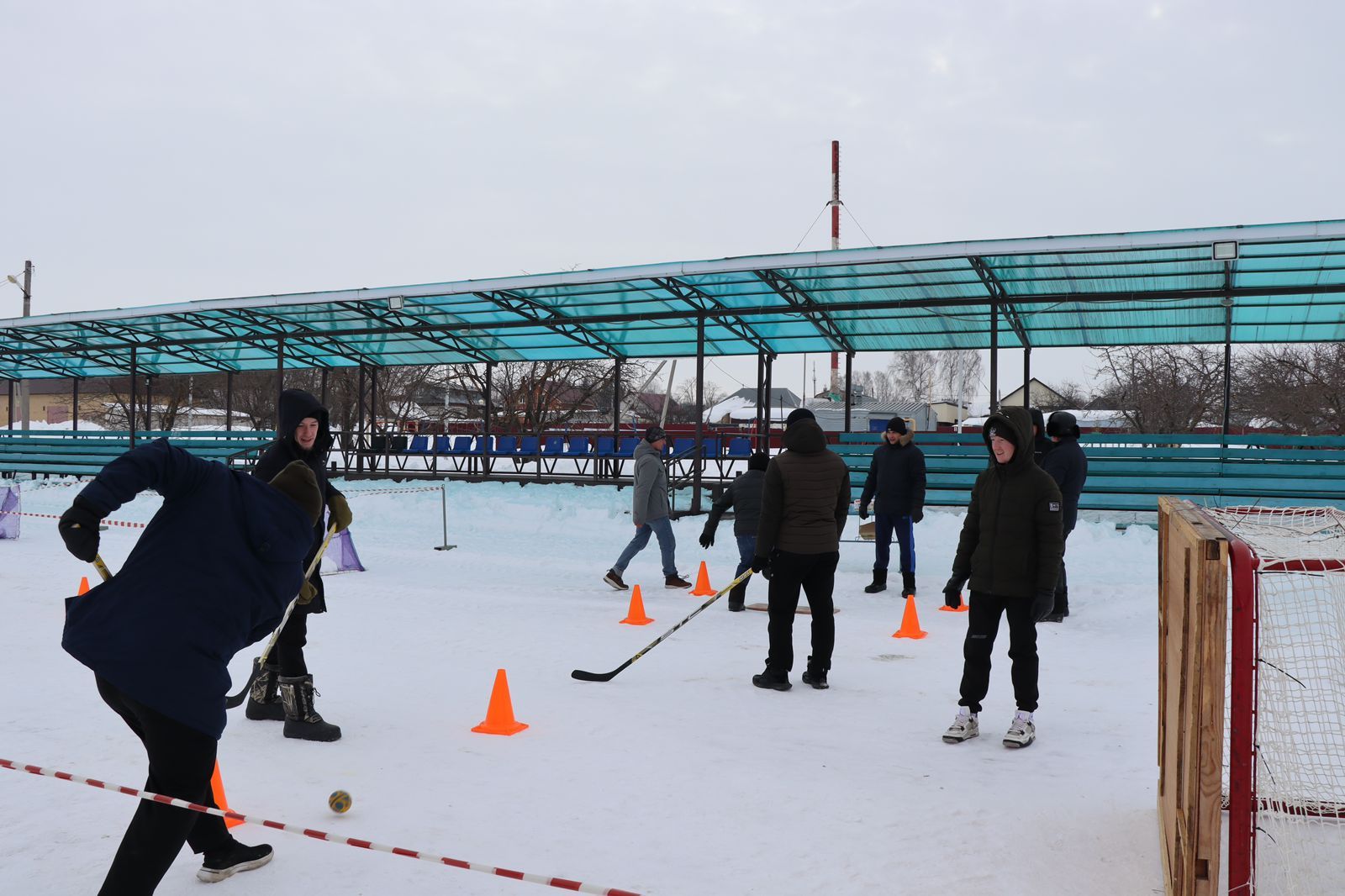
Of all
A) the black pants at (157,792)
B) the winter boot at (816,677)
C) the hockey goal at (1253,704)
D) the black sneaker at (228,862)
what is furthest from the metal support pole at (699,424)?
the black pants at (157,792)

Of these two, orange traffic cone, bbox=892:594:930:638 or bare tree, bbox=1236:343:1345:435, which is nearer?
orange traffic cone, bbox=892:594:930:638

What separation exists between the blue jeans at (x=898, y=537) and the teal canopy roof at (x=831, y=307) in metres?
3.58

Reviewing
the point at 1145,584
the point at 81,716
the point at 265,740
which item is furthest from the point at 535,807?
the point at 1145,584

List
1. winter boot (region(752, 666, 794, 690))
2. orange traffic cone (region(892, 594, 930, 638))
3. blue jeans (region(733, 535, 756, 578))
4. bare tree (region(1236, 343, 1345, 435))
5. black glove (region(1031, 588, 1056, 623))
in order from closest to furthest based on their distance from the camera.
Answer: black glove (region(1031, 588, 1056, 623)), winter boot (region(752, 666, 794, 690)), orange traffic cone (region(892, 594, 930, 638)), blue jeans (region(733, 535, 756, 578)), bare tree (region(1236, 343, 1345, 435))

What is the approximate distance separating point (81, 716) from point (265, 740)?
116 centimetres

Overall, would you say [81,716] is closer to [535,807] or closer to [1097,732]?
[535,807]

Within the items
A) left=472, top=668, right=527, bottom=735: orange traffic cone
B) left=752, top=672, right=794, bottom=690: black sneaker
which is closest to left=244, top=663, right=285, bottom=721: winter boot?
left=472, top=668, right=527, bottom=735: orange traffic cone

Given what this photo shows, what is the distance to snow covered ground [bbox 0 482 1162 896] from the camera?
3512 millimetres

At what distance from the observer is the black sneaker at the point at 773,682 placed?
6.14m

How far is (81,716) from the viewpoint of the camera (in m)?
5.26

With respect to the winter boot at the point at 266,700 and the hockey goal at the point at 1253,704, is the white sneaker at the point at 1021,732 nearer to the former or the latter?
the hockey goal at the point at 1253,704

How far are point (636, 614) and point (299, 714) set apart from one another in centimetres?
367

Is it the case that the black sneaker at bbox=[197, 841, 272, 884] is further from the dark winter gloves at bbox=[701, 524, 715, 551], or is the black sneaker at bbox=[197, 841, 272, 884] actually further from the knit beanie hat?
the dark winter gloves at bbox=[701, 524, 715, 551]

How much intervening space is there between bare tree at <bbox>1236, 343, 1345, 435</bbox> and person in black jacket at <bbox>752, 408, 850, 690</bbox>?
1780 centimetres
